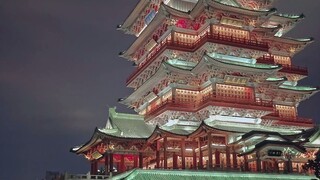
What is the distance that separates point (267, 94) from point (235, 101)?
8.67 m

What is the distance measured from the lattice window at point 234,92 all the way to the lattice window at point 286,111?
7336mm

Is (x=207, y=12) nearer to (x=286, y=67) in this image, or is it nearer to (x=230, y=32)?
(x=230, y=32)

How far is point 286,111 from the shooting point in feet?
167

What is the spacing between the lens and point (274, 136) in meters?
38.2

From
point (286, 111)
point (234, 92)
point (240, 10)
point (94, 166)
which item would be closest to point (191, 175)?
point (234, 92)

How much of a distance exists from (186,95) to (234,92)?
208 inches

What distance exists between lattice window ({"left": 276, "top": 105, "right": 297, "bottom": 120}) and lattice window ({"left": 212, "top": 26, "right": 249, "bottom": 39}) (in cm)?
1018

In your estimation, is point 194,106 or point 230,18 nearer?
point 194,106

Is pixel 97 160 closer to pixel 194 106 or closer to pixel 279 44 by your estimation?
pixel 194 106

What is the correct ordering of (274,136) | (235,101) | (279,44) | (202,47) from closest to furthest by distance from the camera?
1. (274,136)
2. (235,101)
3. (202,47)
4. (279,44)

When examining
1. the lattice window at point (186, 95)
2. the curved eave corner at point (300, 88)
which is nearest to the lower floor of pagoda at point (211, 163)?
the lattice window at point (186, 95)

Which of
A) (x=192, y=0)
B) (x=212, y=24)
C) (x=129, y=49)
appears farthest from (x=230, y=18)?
(x=129, y=49)

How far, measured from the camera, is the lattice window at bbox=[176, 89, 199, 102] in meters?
45.1

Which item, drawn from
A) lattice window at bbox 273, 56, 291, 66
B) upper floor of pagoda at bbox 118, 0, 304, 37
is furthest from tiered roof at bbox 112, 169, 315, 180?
lattice window at bbox 273, 56, 291, 66
